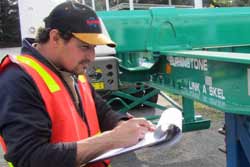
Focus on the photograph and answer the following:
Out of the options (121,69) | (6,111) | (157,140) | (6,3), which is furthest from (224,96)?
(6,3)

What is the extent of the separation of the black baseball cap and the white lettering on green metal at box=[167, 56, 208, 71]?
1.40 metres

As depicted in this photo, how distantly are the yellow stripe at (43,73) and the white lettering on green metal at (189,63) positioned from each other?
4.97 ft

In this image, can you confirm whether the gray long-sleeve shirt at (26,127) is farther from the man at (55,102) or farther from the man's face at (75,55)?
the man's face at (75,55)

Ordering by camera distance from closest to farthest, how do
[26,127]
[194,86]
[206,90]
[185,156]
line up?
1. [26,127]
2. [206,90]
3. [194,86]
4. [185,156]

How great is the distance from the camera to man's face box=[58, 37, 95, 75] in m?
1.74

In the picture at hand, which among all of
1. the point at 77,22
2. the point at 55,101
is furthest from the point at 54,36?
the point at 55,101

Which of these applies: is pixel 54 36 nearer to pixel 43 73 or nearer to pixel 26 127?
pixel 43 73

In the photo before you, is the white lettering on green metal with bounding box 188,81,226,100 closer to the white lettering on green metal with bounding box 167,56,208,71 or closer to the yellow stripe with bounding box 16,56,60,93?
the white lettering on green metal with bounding box 167,56,208,71

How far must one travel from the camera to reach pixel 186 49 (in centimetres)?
389

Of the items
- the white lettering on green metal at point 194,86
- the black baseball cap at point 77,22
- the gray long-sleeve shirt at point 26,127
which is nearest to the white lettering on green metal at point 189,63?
the white lettering on green metal at point 194,86

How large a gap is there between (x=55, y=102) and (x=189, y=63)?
1787 mm

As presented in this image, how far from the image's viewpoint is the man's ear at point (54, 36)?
1732mm

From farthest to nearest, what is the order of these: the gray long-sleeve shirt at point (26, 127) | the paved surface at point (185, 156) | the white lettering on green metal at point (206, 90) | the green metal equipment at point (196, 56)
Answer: the paved surface at point (185, 156), the white lettering on green metal at point (206, 90), the green metal equipment at point (196, 56), the gray long-sleeve shirt at point (26, 127)

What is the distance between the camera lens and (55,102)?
170 centimetres
